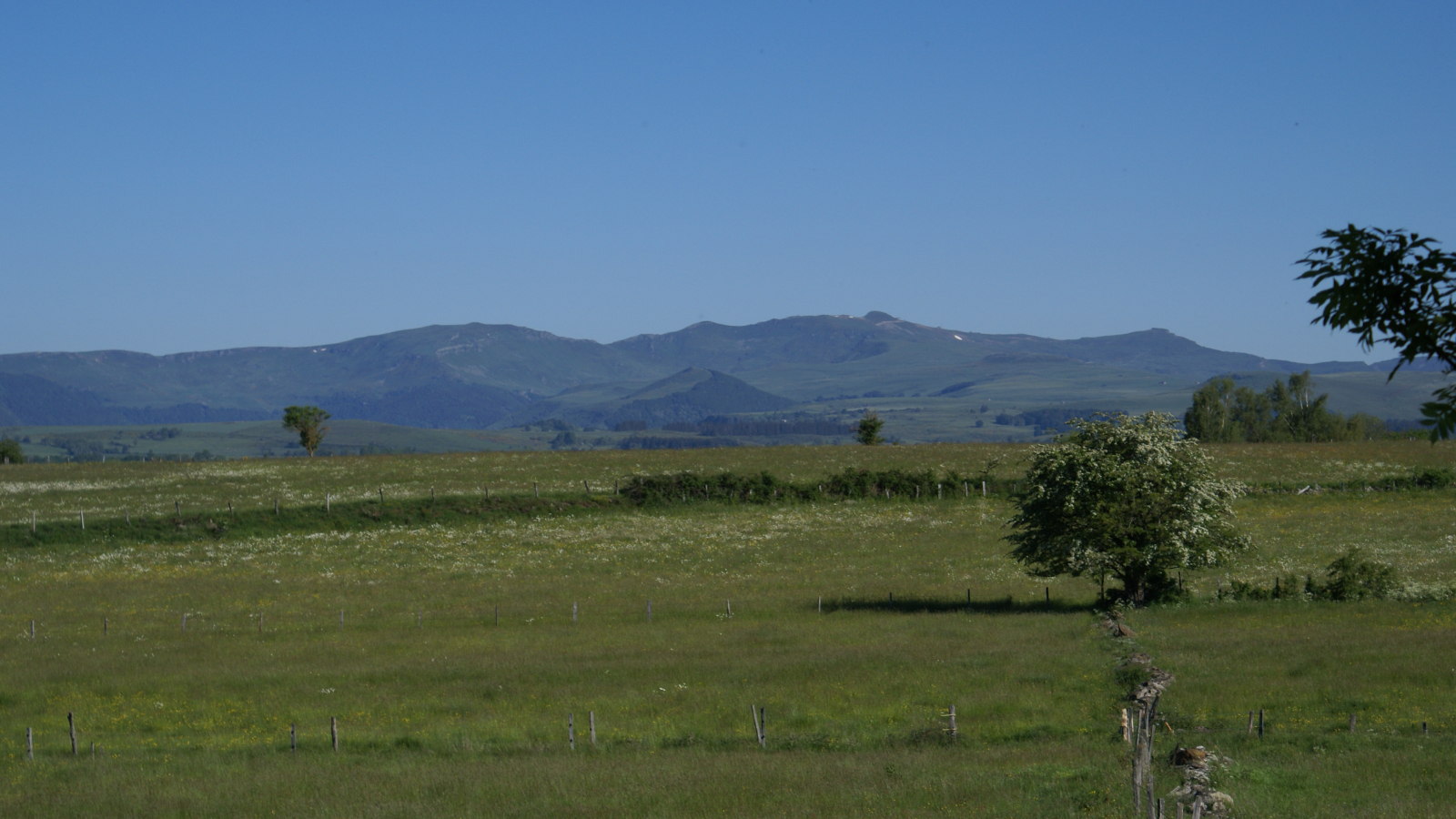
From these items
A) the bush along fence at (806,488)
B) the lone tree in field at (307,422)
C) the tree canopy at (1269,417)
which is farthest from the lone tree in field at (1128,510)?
the tree canopy at (1269,417)

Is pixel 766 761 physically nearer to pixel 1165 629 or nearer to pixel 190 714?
pixel 190 714

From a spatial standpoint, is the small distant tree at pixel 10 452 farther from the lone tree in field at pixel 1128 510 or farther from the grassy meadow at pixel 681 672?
the lone tree in field at pixel 1128 510

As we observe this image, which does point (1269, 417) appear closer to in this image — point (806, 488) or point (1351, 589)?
point (806, 488)

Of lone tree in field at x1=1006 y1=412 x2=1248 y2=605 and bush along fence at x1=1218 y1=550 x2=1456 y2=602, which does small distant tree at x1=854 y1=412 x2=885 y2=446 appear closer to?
lone tree in field at x1=1006 y1=412 x2=1248 y2=605

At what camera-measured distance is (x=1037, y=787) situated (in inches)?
776

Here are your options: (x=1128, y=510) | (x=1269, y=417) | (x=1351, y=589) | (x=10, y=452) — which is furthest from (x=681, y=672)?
(x=1269, y=417)

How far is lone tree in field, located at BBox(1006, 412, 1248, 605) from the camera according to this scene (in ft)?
142

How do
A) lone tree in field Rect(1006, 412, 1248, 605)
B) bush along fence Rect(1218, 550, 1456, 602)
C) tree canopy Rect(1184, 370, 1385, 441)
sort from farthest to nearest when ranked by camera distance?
tree canopy Rect(1184, 370, 1385, 441) → bush along fence Rect(1218, 550, 1456, 602) → lone tree in field Rect(1006, 412, 1248, 605)

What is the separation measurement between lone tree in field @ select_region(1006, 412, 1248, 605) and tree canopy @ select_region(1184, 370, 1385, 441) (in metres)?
118

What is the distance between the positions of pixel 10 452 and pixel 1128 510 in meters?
131

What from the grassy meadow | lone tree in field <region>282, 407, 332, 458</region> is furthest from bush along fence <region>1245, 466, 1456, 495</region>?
lone tree in field <region>282, 407, 332, 458</region>

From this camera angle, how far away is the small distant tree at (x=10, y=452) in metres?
126

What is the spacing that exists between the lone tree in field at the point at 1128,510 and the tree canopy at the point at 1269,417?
11757cm

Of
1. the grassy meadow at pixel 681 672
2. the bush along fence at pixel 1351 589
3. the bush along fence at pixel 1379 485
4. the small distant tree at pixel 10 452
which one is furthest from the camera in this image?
the small distant tree at pixel 10 452
